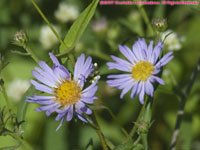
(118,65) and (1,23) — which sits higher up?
(1,23)

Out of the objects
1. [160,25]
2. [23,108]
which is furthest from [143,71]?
[23,108]

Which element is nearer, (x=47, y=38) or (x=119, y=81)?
(x=119, y=81)

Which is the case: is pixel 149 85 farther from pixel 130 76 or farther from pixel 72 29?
pixel 72 29

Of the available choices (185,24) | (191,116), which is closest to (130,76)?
(191,116)

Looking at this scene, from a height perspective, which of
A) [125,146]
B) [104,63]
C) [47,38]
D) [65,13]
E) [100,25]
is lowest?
[125,146]

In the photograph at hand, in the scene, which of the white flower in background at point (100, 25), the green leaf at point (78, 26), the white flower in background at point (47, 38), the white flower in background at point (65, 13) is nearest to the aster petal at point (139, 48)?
the green leaf at point (78, 26)

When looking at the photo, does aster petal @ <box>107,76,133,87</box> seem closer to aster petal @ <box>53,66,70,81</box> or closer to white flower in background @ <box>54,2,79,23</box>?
aster petal @ <box>53,66,70,81</box>

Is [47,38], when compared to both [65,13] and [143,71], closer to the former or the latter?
[65,13]
